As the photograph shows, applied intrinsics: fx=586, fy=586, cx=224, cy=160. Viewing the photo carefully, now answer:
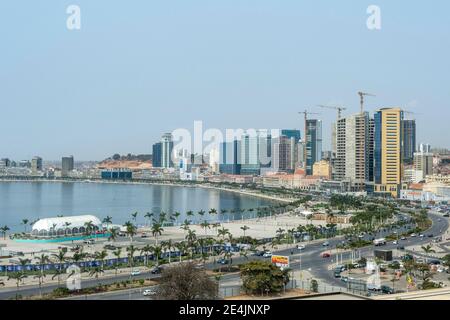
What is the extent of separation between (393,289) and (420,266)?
95 centimetres

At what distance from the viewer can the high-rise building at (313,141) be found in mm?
33006

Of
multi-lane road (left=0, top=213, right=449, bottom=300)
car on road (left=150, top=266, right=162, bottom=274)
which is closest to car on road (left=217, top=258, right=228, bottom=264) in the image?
multi-lane road (left=0, top=213, right=449, bottom=300)

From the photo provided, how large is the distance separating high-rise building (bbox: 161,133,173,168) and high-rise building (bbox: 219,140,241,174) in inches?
195

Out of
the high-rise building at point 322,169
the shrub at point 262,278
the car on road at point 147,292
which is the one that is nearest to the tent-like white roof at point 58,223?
the car on road at point 147,292

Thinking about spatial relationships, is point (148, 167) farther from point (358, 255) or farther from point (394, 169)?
point (358, 255)

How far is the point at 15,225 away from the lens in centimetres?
1281

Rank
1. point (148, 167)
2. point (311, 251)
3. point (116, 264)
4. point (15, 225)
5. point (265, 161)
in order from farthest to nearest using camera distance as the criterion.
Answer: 1. point (148, 167)
2. point (265, 161)
3. point (15, 225)
4. point (311, 251)
5. point (116, 264)

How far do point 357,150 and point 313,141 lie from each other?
42.1ft

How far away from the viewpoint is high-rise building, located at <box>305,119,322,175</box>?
3301 cm

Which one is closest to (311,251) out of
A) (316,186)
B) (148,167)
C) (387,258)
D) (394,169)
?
(387,258)

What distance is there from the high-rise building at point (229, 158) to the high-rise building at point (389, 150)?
12846 millimetres

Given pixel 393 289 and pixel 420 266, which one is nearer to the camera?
pixel 393 289

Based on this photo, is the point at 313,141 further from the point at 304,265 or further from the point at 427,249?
the point at 304,265

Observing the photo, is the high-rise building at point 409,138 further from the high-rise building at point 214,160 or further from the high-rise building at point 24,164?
the high-rise building at point 24,164
